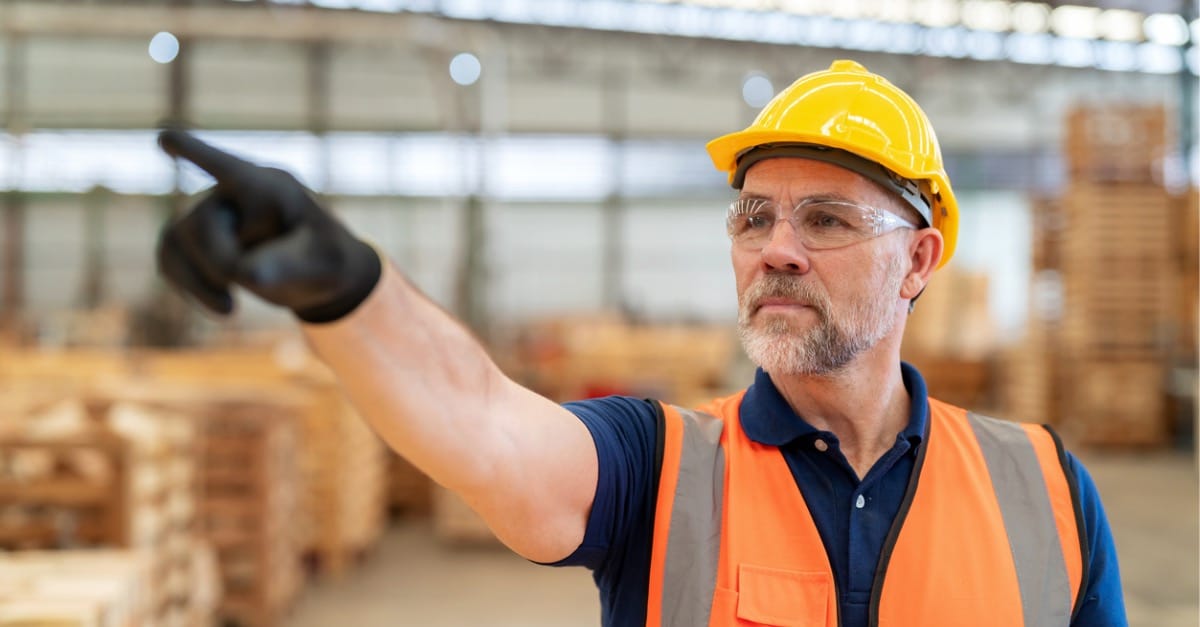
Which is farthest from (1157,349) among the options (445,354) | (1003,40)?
(445,354)

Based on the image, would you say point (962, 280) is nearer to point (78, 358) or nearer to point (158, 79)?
point (78, 358)

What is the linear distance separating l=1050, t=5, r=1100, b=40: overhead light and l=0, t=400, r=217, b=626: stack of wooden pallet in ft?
63.8

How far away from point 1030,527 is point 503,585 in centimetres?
674

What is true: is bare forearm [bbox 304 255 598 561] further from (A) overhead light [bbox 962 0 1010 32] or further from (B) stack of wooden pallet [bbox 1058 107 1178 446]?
(A) overhead light [bbox 962 0 1010 32]

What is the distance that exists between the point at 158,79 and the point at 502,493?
2426 cm

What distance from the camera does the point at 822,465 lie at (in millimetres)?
1811

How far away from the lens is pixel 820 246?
177 cm

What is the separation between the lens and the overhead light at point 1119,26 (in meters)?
19.6

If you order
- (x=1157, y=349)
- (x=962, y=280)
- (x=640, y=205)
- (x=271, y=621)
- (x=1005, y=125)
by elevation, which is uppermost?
(x=1005, y=125)

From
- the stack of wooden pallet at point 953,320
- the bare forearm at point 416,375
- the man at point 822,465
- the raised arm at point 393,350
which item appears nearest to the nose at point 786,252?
the man at point 822,465

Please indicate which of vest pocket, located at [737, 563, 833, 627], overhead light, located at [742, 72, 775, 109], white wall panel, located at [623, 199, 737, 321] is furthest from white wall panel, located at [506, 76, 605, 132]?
vest pocket, located at [737, 563, 833, 627]

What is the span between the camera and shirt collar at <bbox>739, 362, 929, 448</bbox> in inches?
71.2

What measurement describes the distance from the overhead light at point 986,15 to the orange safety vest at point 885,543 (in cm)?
1908

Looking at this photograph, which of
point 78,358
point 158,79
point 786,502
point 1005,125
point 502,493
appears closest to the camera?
point 502,493
